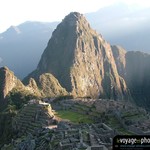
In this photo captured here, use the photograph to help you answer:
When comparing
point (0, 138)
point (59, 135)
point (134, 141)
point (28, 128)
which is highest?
point (134, 141)

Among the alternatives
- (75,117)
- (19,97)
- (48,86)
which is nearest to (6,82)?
(19,97)

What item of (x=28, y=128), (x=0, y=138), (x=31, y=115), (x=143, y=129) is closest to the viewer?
(x=143, y=129)

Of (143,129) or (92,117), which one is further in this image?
(92,117)

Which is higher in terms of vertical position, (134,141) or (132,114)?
(134,141)

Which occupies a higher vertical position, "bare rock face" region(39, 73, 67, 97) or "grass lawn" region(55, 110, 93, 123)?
"grass lawn" region(55, 110, 93, 123)

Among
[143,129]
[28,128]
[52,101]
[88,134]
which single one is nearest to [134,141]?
[88,134]

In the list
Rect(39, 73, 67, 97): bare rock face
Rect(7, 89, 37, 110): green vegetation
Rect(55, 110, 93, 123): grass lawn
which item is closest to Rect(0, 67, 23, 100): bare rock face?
Rect(7, 89, 37, 110): green vegetation

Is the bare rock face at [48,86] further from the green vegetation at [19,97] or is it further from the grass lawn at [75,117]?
the grass lawn at [75,117]

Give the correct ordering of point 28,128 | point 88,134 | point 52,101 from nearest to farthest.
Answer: point 88,134 → point 28,128 → point 52,101

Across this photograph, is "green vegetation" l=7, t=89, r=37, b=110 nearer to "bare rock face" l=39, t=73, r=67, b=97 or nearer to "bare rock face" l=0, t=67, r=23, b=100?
"bare rock face" l=0, t=67, r=23, b=100

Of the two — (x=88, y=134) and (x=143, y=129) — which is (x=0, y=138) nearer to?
(x=143, y=129)

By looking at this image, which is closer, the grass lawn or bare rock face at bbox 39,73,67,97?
the grass lawn
